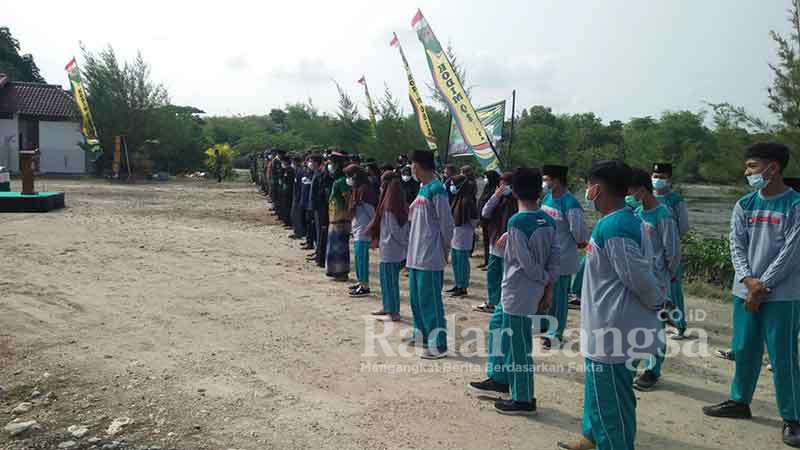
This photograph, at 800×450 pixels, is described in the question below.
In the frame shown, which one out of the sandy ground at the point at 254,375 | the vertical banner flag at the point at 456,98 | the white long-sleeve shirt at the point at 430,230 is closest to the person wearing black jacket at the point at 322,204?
the sandy ground at the point at 254,375

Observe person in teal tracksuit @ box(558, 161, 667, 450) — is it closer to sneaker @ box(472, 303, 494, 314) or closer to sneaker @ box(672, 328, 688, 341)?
sneaker @ box(672, 328, 688, 341)

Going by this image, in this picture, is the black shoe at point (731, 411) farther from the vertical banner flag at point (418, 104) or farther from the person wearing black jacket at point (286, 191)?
the person wearing black jacket at point (286, 191)

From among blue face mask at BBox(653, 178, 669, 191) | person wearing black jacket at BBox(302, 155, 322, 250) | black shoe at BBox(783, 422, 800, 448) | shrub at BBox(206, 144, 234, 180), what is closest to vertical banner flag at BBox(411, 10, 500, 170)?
person wearing black jacket at BBox(302, 155, 322, 250)

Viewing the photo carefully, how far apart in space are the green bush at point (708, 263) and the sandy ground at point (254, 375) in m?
1.83

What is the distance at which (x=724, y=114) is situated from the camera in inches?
415

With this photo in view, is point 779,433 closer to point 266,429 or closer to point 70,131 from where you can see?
point 266,429

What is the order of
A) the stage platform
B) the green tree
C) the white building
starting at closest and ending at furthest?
the stage platform → the white building → the green tree

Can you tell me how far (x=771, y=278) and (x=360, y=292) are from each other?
17.3ft

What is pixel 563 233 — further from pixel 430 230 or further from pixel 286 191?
pixel 286 191

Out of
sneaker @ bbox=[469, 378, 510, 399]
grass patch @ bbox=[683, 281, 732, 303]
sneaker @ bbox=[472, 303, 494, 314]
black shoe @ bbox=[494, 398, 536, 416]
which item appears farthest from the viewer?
grass patch @ bbox=[683, 281, 732, 303]

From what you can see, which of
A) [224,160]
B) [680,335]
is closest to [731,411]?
[680,335]

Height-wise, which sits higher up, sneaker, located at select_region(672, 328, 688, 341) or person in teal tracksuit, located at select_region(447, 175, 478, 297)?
person in teal tracksuit, located at select_region(447, 175, 478, 297)

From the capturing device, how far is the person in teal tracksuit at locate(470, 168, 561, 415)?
444 cm

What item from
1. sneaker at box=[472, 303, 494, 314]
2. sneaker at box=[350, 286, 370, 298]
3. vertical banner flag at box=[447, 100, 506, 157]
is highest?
vertical banner flag at box=[447, 100, 506, 157]
